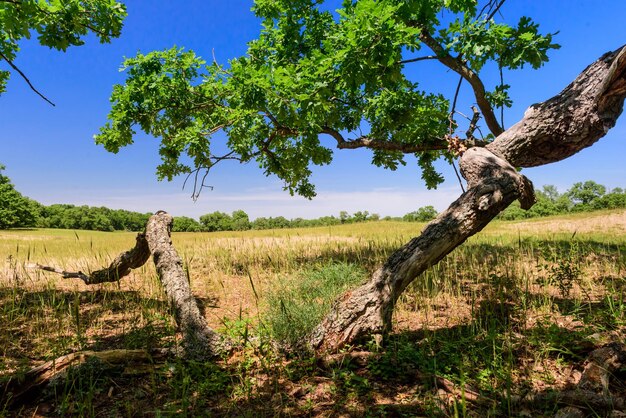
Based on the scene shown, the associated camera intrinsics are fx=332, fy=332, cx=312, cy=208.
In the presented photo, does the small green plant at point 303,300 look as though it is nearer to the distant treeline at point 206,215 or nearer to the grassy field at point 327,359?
the grassy field at point 327,359

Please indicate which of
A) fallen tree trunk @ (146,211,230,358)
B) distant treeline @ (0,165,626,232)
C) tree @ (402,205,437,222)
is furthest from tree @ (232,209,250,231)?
fallen tree trunk @ (146,211,230,358)

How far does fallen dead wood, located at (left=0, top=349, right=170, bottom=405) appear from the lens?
3.47 metres

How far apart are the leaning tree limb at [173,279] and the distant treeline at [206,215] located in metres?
35.7

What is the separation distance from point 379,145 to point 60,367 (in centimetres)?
780

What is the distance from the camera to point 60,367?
374 cm

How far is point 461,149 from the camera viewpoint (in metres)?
6.91

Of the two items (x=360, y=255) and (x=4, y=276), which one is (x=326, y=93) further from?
(x=4, y=276)

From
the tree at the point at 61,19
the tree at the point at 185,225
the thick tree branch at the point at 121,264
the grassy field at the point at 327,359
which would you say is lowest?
the grassy field at the point at 327,359

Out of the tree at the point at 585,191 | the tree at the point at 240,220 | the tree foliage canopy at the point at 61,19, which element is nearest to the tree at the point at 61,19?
the tree foliage canopy at the point at 61,19

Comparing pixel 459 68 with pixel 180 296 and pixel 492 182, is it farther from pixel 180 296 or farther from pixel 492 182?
pixel 180 296

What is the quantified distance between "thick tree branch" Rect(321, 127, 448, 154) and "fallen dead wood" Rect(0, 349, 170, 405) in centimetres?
697

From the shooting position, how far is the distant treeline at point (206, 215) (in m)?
53.5

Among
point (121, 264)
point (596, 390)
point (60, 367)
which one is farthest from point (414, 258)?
point (121, 264)

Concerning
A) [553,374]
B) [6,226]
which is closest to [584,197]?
[553,374]
